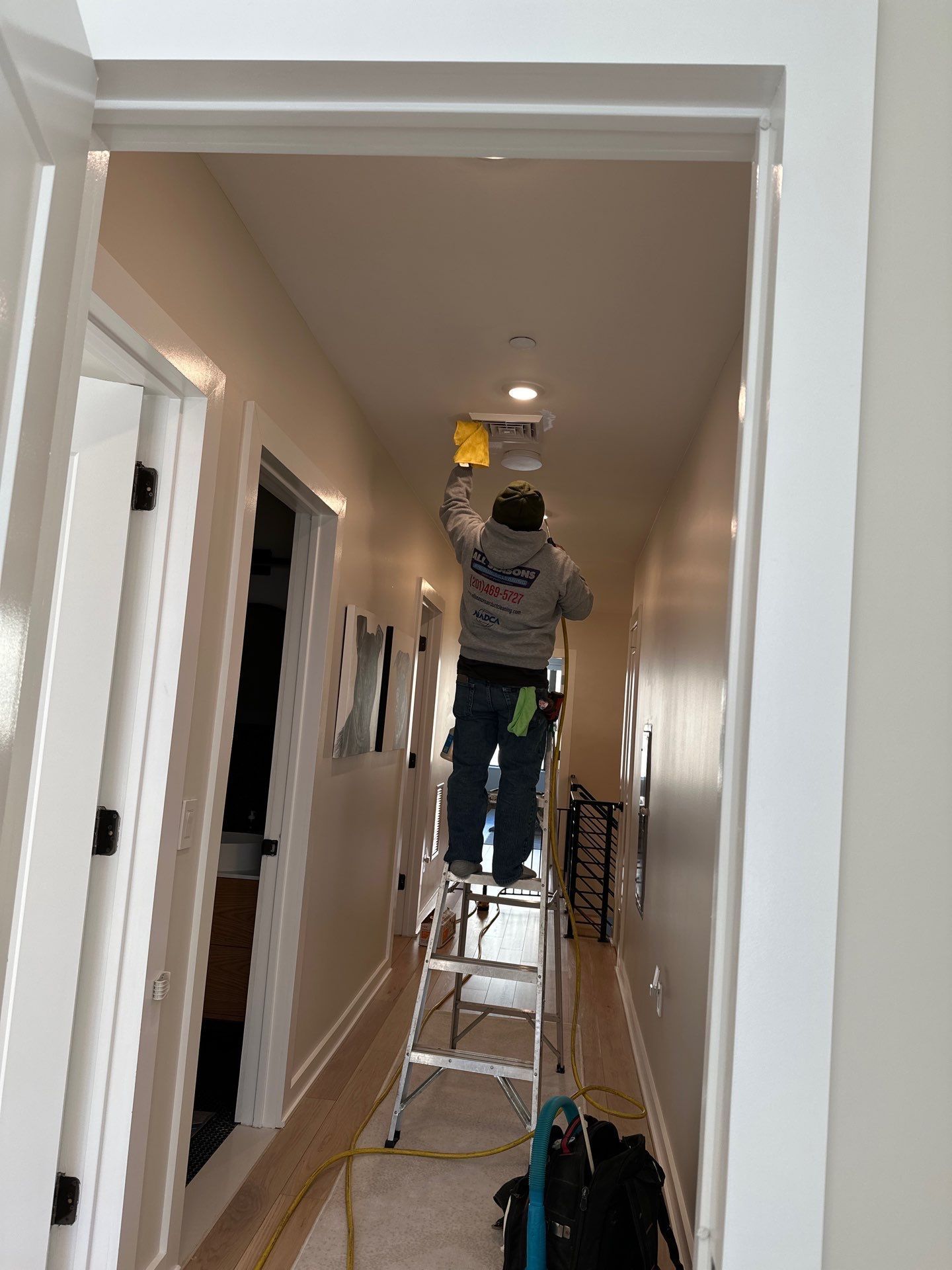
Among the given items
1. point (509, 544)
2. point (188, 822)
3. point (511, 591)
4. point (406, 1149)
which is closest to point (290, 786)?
point (188, 822)

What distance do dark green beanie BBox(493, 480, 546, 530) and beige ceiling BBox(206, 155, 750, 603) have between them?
1.52 feet

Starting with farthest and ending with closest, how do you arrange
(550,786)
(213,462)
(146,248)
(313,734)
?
(550,786) → (313,734) → (213,462) → (146,248)

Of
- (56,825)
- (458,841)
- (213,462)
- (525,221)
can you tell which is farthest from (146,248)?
(458,841)

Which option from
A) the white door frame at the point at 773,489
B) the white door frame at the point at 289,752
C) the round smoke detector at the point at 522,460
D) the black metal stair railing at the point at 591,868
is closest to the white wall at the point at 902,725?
the white door frame at the point at 773,489

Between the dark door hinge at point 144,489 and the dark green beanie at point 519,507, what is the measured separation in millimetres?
1304

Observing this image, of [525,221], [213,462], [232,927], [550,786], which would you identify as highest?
[525,221]

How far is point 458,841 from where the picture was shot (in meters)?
3.24

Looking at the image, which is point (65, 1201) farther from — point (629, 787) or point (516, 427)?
point (629, 787)

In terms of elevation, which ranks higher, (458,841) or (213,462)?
(213,462)

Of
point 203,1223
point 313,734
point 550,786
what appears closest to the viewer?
point 203,1223

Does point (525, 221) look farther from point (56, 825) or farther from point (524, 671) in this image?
point (56, 825)

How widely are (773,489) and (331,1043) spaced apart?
140 inches

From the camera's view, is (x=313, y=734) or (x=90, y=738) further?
Result: (x=313, y=734)

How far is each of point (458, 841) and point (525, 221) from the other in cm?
208
